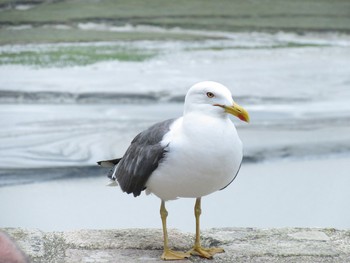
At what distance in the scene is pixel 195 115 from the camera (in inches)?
41.1

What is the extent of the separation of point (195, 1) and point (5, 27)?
2.06ft

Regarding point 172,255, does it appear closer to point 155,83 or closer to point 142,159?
point 142,159

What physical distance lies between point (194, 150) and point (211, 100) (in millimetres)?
84

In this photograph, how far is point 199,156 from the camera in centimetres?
101

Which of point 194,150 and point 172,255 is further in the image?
point 172,255

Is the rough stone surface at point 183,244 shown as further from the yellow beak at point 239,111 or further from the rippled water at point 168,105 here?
the rippled water at point 168,105

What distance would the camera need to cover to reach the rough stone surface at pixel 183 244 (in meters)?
1.15

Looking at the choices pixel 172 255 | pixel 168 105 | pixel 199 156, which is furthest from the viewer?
pixel 168 105

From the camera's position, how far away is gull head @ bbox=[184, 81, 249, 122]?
104 centimetres

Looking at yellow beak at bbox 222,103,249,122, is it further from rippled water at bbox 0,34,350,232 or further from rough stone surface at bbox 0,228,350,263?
rippled water at bbox 0,34,350,232

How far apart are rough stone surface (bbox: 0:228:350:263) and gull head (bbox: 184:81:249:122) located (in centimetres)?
25

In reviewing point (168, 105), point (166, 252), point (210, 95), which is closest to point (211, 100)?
point (210, 95)

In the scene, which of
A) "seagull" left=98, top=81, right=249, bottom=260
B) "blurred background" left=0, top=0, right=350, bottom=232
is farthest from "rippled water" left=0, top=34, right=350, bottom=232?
"seagull" left=98, top=81, right=249, bottom=260

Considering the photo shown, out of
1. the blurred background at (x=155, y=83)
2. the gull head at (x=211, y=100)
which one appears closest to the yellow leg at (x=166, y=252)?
the gull head at (x=211, y=100)
